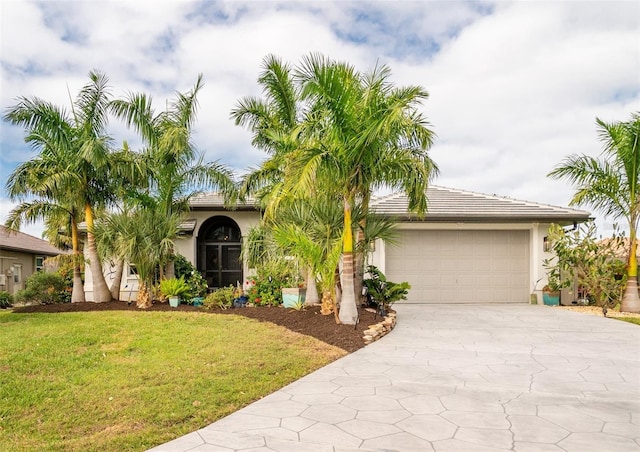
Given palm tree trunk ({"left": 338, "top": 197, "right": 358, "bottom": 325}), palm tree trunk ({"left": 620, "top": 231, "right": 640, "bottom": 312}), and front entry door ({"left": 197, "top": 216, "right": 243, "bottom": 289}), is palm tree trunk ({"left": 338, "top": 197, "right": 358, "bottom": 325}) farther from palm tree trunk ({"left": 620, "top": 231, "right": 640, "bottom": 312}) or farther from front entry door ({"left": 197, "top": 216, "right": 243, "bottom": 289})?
palm tree trunk ({"left": 620, "top": 231, "right": 640, "bottom": 312})

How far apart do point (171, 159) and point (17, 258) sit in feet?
52.9

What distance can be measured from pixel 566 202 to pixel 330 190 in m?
9.29

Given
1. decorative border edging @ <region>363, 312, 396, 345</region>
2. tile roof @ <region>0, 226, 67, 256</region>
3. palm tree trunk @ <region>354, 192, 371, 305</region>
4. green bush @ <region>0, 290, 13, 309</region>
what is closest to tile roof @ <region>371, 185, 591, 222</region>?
palm tree trunk @ <region>354, 192, 371, 305</region>

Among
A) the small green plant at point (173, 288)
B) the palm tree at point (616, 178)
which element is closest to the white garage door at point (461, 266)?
the palm tree at point (616, 178)

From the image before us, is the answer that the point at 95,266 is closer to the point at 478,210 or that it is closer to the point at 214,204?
the point at 214,204

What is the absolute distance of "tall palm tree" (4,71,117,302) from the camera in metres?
11.9

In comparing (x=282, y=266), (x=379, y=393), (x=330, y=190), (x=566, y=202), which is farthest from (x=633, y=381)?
(x=566, y=202)

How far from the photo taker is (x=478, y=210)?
14.1 meters

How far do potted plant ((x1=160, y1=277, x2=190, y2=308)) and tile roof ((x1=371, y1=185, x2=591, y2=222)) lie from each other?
19.9 ft

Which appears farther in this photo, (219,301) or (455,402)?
(219,301)

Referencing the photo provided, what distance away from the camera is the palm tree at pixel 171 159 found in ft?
41.8

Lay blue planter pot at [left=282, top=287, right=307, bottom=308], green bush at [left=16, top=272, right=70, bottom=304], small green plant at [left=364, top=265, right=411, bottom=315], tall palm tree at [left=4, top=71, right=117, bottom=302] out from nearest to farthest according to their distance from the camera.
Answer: small green plant at [left=364, top=265, right=411, bottom=315]
blue planter pot at [left=282, top=287, right=307, bottom=308]
tall palm tree at [left=4, top=71, right=117, bottom=302]
green bush at [left=16, top=272, right=70, bottom=304]

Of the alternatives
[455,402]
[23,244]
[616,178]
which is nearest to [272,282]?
[455,402]

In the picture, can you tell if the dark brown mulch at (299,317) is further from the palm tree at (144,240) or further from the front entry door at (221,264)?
the front entry door at (221,264)
